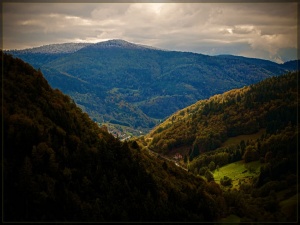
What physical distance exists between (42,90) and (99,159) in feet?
119

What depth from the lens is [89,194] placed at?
116 meters

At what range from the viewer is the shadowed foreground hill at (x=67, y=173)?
102938 millimetres

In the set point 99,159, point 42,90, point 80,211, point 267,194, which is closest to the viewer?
point 80,211

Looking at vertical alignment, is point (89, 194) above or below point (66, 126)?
below

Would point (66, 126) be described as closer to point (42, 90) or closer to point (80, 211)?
point (42, 90)

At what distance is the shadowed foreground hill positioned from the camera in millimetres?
102938

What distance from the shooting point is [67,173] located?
371ft

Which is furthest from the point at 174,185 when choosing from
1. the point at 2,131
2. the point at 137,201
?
the point at 2,131

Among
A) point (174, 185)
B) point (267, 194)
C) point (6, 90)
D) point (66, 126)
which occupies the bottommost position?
Result: point (267, 194)

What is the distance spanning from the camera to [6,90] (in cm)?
12306

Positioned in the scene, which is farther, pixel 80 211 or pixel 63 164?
pixel 63 164

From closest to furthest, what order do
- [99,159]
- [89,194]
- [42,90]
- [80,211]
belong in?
[80,211] → [89,194] → [99,159] → [42,90]

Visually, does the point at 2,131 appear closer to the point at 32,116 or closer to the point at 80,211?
the point at 32,116

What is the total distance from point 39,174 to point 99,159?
85.6ft
